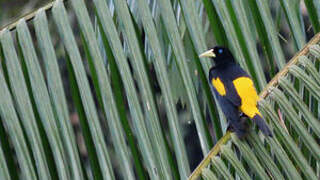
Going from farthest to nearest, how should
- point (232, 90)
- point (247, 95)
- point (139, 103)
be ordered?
point (232, 90), point (247, 95), point (139, 103)

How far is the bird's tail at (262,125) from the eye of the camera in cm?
207

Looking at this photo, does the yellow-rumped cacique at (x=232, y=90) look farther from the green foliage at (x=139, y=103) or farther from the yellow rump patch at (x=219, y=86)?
Result: the green foliage at (x=139, y=103)

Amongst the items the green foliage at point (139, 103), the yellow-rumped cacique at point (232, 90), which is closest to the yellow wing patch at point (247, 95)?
the yellow-rumped cacique at point (232, 90)

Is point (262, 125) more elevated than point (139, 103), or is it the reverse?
point (139, 103)

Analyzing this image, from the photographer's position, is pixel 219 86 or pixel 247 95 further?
pixel 219 86

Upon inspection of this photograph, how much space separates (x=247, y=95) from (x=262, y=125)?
2.03ft

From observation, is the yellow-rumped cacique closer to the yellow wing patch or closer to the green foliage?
the yellow wing patch

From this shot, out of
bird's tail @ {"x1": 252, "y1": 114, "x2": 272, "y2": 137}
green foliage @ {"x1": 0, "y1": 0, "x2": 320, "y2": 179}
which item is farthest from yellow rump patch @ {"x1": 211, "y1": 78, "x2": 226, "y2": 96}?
green foliage @ {"x1": 0, "y1": 0, "x2": 320, "y2": 179}

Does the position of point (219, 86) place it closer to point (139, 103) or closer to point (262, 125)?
point (262, 125)

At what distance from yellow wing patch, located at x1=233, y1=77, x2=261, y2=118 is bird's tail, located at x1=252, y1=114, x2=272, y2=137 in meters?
0.10

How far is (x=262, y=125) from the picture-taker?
2.18 meters

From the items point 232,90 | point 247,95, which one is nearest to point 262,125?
point 247,95

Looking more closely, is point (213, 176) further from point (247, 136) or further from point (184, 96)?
point (184, 96)

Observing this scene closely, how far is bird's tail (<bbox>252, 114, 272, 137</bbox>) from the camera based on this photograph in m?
2.07
